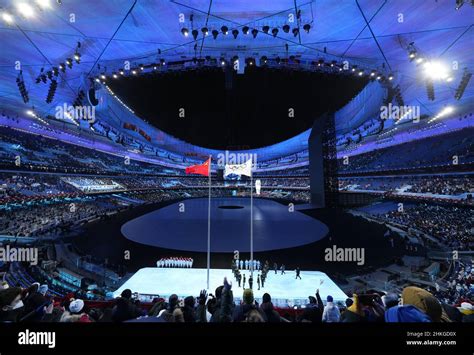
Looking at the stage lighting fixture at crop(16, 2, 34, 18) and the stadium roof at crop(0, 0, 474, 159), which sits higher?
the stadium roof at crop(0, 0, 474, 159)

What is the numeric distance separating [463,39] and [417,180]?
14245 millimetres

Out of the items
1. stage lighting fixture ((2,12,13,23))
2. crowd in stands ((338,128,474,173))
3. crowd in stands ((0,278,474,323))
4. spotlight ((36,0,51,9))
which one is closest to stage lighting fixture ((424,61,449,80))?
crowd in stands ((338,128,474,173))

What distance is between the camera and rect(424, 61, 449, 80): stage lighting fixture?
25.9 feet

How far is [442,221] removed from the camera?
1317 centimetres

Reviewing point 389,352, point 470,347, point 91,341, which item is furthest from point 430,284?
point 91,341

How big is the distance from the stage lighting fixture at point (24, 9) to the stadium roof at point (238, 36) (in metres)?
0.07

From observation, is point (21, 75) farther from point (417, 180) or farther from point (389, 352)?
point (417, 180)

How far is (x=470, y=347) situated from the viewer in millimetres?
2324

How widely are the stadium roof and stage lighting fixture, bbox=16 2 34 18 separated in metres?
0.07

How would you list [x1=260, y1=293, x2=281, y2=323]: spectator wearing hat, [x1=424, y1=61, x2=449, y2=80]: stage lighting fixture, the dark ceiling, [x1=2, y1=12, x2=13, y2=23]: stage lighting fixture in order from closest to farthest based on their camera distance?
[x1=260, y1=293, x2=281, y2=323]: spectator wearing hat
[x1=2, y1=12, x2=13, y2=23]: stage lighting fixture
[x1=424, y1=61, x2=449, y2=80]: stage lighting fixture
the dark ceiling

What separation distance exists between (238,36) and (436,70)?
7.65 meters

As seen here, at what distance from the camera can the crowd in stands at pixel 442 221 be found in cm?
1043

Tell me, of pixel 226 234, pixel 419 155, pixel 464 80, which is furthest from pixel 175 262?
pixel 419 155

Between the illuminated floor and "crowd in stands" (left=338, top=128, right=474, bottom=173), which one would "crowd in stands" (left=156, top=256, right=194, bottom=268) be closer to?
the illuminated floor
